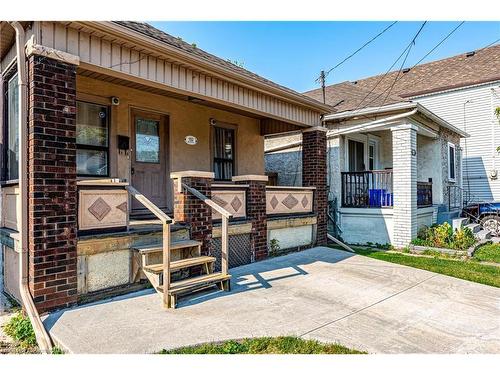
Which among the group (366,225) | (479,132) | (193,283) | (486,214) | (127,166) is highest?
(479,132)

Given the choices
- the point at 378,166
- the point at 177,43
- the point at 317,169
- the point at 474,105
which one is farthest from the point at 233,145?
the point at 474,105

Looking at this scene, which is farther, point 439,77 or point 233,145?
point 439,77

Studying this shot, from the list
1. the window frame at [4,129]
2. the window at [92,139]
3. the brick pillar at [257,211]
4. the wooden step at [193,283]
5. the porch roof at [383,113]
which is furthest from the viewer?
the porch roof at [383,113]

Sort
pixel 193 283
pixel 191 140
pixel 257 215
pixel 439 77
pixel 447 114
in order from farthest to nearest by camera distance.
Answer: pixel 439 77 < pixel 447 114 < pixel 191 140 < pixel 257 215 < pixel 193 283

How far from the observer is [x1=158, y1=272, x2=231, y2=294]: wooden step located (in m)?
4.12

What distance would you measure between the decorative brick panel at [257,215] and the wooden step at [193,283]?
1965 mm

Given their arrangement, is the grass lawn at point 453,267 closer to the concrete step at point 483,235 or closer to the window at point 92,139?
the concrete step at point 483,235

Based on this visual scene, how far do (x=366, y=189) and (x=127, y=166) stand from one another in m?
6.63

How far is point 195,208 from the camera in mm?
5367

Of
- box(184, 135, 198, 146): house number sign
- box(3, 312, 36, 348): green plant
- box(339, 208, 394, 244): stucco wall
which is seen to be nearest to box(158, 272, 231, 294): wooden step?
box(3, 312, 36, 348): green plant

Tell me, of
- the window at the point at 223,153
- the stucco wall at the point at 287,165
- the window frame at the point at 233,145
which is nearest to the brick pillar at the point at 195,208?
the window frame at the point at 233,145

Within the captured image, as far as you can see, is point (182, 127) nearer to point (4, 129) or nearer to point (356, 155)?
point (4, 129)

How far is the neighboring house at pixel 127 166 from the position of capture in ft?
12.6
